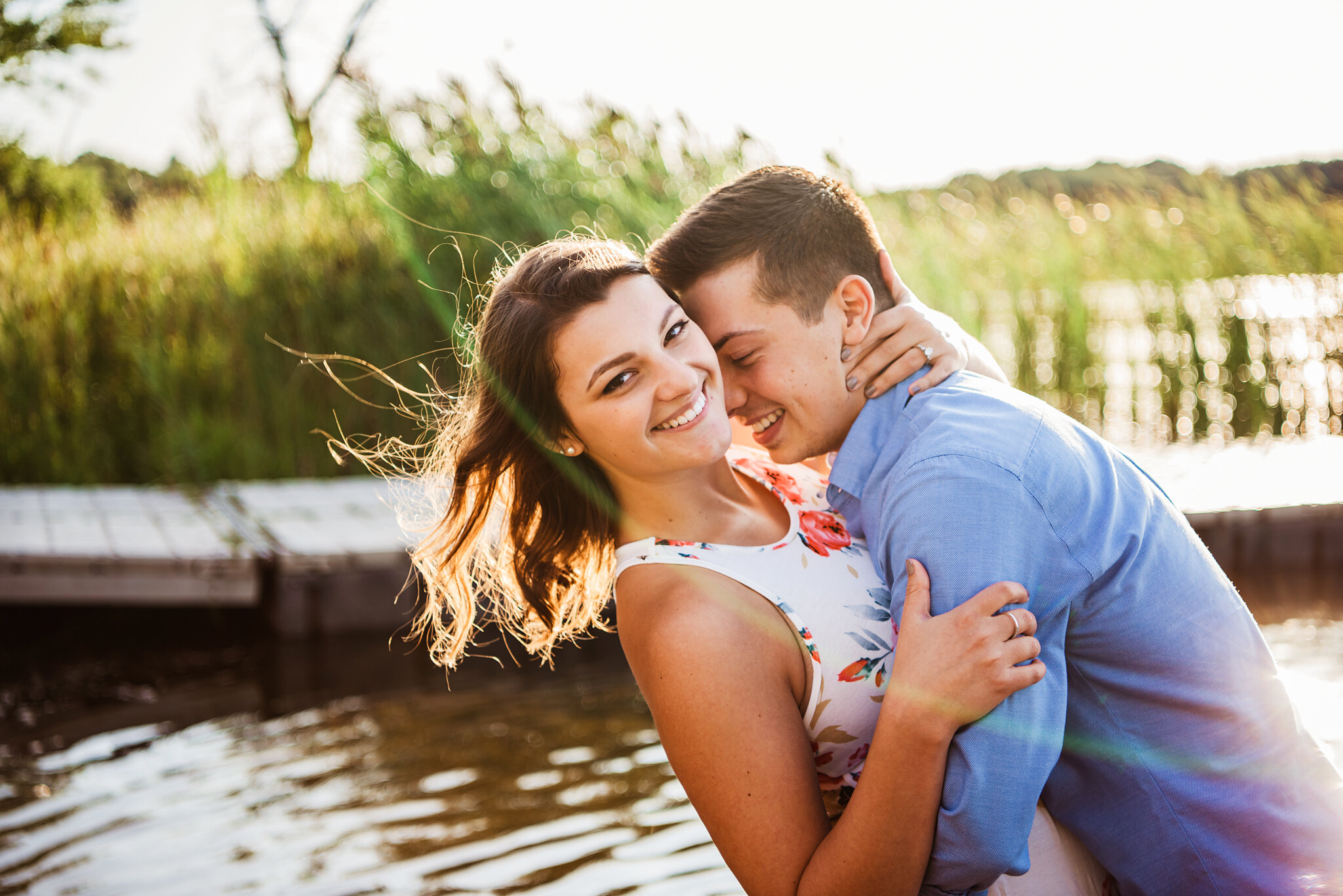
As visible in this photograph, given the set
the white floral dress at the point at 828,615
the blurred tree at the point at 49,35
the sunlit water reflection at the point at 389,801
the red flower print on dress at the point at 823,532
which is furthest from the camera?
the blurred tree at the point at 49,35

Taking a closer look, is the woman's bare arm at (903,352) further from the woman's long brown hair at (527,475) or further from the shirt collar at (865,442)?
the woman's long brown hair at (527,475)

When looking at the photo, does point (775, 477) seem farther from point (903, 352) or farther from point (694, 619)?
point (694, 619)

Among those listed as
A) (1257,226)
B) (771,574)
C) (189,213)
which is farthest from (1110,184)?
(771,574)

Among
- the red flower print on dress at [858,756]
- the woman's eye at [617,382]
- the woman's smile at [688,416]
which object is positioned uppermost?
the woman's eye at [617,382]

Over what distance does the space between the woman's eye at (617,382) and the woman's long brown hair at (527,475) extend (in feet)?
0.38

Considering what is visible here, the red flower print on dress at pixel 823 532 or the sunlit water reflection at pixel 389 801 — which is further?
the sunlit water reflection at pixel 389 801

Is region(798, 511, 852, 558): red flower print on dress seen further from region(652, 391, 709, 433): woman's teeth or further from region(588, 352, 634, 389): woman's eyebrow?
region(588, 352, 634, 389): woman's eyebrow

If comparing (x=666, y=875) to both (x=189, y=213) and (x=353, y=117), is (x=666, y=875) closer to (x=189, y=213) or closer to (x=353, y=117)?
(x=353, y=117)

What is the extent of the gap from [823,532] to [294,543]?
4117 millimetres

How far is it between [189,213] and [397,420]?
3138 millimetres

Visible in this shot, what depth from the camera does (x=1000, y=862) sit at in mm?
1632

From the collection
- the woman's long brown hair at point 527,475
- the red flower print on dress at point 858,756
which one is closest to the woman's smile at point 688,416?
the woman's long brown hair at point 527,475

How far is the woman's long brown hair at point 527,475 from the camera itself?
85.3 inches

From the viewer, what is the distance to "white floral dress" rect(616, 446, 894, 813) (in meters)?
1.96
